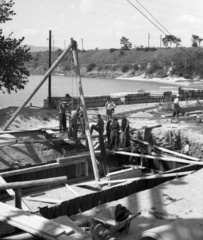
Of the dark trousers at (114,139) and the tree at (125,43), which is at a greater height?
the tree at (125,43)

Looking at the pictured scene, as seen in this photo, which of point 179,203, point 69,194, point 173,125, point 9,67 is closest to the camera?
point 179,203

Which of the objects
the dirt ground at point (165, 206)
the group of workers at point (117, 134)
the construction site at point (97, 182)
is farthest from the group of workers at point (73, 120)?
the dirt ground at point (165, 206)

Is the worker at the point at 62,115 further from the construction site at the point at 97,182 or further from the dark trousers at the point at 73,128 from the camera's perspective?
the dark trousers at the point at 73,128

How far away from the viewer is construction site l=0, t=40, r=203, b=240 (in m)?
5.97

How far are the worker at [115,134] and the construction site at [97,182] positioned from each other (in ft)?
0.74

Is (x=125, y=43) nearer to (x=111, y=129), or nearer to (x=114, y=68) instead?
(x=114, y=68)

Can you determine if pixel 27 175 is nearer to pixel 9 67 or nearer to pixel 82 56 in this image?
pixel 9 67

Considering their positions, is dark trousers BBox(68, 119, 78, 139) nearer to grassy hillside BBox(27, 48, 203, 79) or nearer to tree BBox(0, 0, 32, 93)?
tree BBox(0, 0, 32, 93)

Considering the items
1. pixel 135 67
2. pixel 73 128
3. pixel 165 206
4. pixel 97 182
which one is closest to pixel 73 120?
pixel 73 128

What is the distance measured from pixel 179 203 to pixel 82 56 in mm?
118870

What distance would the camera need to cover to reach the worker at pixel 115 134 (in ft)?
44.0

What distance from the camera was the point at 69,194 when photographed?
11.3m

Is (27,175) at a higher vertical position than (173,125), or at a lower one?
lower

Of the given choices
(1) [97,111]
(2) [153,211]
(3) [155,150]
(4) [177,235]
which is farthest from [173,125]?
(4) [177,235]
